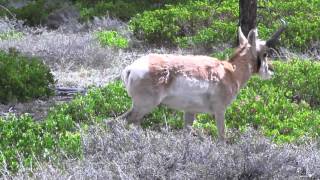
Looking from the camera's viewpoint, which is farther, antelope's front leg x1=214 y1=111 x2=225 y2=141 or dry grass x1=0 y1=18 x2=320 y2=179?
antelope's front leg x1=214 y1=111 x2=225 y2=141

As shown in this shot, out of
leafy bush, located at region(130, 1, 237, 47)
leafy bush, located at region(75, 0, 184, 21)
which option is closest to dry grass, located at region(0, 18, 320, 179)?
leafy bush, located at region(130, 1, 237, 47)

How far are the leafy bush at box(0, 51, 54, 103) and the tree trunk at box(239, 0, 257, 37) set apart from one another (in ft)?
14.1

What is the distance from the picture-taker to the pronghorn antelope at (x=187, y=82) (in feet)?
25.2

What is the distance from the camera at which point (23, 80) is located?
10594 mm

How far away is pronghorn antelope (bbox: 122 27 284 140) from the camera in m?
7.67

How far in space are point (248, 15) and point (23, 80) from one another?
487 centimetres

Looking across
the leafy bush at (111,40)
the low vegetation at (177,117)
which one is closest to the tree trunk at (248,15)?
the low vegetation at (177,117)

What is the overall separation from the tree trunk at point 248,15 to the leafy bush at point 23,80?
4284 mm

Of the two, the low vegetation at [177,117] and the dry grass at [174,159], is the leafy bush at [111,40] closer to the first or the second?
the low vegetation at [177,117]

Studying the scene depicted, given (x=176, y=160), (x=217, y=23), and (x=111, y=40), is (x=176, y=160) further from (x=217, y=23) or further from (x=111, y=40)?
(x=217, y=23)

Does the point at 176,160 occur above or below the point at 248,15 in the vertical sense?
above

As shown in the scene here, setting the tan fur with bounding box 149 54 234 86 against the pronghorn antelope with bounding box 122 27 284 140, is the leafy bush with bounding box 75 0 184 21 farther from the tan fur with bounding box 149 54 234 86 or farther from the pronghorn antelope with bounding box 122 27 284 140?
the tan fur with bounding box 149 54 234 86

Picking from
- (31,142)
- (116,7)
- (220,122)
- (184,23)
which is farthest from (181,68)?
(116,7)

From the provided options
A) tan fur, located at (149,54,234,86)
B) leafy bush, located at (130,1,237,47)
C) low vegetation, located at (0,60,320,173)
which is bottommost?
leafy bush, located at (130,1,237,47)
